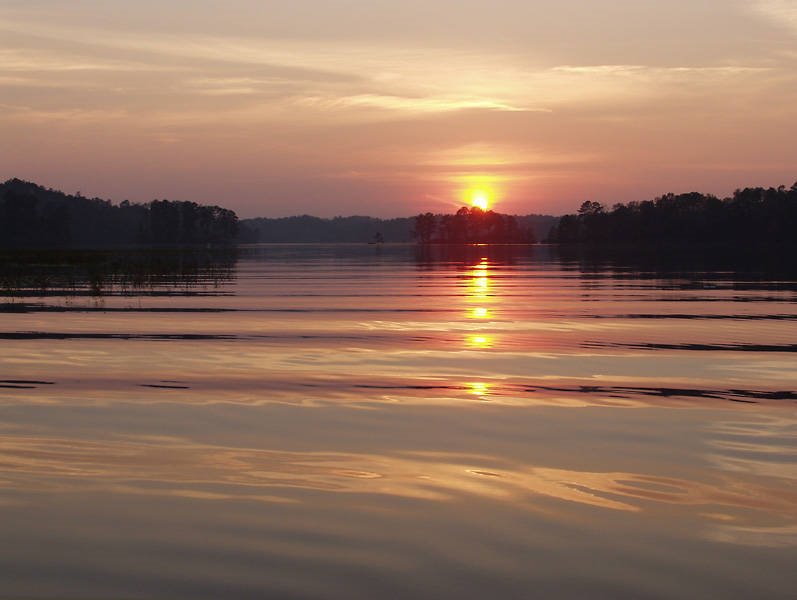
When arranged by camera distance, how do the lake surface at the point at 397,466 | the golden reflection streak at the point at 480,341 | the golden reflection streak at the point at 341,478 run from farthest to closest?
the golden reflection streak at the point at 480,341, the golden reflection streak at the point at 341,478, the lake surface at the point at 397,466

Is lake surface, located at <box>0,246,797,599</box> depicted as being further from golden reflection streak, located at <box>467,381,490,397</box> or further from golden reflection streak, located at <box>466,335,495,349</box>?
golden reflection streak, located at <box>466,335,495,349</box>

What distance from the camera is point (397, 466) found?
1448 cm

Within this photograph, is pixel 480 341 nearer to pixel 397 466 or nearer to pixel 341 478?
pixel 397 466

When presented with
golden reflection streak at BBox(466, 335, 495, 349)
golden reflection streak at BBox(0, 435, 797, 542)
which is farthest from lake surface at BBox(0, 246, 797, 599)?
golden reflection streak at BBox(466, 335, 495, 349)

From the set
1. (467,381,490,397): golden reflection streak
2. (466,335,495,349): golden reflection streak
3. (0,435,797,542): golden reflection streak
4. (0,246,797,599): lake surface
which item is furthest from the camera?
(466,335,495,349): golden reflection streak

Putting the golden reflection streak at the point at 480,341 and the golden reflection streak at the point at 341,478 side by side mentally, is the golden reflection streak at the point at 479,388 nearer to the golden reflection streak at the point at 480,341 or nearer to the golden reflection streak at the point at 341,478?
the golden reflection streak at the point at 341,478

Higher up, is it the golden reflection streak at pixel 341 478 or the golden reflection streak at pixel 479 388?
the golden reflection streak at pixel 341 478

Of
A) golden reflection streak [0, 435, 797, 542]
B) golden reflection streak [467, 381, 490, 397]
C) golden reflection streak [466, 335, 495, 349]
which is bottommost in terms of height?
golden reflection streak [467, 381, 490, 397]

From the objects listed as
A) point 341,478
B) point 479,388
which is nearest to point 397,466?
point 341,478

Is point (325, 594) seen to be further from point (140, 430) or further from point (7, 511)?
point (140, 430)

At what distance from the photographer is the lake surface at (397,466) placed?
1015 centimetres

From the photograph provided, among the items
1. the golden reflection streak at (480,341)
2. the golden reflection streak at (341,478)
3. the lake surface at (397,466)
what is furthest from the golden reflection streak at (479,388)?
the golden reflection streak at (480,341)

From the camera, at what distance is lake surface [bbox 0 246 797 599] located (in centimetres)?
1015

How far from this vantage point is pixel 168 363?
25906 mm
